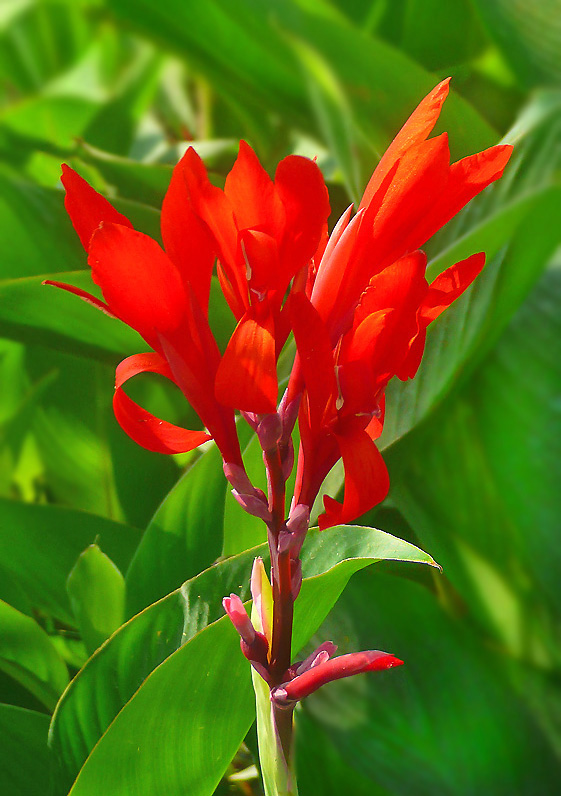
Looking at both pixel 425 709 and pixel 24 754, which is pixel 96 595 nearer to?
pixel 24 754

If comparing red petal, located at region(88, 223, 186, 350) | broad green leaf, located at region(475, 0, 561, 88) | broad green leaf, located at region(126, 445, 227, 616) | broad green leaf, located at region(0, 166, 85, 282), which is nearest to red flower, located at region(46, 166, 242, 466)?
red petal, located at region(88, 223, 186, 350)

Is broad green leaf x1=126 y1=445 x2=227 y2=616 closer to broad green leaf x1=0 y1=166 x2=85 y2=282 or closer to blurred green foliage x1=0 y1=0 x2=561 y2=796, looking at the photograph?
blurred green foliage x1=0 y1=0 x2=561 y2=796

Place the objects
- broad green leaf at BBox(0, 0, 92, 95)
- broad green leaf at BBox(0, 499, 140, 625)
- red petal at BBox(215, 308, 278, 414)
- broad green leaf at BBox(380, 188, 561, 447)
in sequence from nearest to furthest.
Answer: red petal at BBox(215, 308, 278, 414)
broad green leaf at BBox(380, 188, 561, 447)
broad green leaf at BBox(0, 499, 140, 625)
broad green leaf at BBox(0, 0, 92, 95)

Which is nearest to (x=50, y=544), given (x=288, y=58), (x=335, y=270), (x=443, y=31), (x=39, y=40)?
(x=335, y=270)

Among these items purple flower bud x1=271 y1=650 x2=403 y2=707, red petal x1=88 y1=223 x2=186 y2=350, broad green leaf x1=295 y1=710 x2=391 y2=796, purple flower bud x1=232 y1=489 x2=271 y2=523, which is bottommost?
broad green leaf x1=295 y1=710 x2=391 y2=796

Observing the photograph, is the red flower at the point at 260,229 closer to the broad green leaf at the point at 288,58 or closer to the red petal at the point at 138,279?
the red petal at the point at 138,279

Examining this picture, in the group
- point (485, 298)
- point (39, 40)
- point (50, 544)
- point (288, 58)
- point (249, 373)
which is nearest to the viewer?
point (249, 373)

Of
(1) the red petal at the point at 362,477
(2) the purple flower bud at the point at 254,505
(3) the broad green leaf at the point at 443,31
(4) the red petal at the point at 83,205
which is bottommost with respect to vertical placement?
(1) the red petal at the point at 362,477

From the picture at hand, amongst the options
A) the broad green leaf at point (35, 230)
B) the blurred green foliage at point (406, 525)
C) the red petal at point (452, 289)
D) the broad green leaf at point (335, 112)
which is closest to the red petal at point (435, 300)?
the red petal at point (452, 289)
